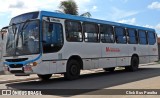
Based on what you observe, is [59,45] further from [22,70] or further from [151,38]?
[151,38]

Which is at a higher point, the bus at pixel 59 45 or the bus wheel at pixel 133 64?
the bus at pixel 59 45

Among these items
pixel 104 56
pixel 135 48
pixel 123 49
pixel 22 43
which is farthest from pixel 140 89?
pixel 135 48

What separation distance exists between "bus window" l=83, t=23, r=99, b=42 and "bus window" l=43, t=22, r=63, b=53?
2.30m

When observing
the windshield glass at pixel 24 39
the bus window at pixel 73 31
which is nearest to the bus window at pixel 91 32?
the bus window at pixel 73 31

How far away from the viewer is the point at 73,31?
16078 millimetres

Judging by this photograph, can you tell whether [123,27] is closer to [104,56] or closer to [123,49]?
[123,49]

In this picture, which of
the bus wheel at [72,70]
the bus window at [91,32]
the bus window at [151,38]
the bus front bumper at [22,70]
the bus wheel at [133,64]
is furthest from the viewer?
the bus window at [151,38]

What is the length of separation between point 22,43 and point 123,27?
8928mm

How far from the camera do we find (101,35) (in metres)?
18.4

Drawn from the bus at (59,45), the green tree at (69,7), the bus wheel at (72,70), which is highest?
the green tree at (69,7)

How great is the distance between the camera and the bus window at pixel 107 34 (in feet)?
60.9

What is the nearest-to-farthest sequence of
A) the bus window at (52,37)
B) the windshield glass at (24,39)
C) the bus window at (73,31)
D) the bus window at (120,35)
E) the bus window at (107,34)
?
the windshield glass at (24,39) < the bus window at (52,37) < the bus window at (73,31) < the bus window at (107,34) < the bus window at (120,35)

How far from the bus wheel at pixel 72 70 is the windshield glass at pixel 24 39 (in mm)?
2311

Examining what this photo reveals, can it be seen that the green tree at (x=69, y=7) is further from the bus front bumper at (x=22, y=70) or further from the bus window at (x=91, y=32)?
the bus front bumper at (x=22, y=70)
